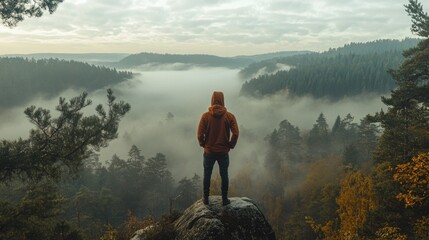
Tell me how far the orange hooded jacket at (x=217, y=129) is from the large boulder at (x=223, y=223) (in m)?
1.55

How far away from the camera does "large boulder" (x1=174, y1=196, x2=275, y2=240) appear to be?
8.02m

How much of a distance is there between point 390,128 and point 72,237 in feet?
50.7

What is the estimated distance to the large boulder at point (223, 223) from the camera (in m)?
8.02

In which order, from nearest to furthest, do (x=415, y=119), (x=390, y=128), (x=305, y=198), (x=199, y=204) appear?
(x=199, y=204), (x=415, y=119), (x=390, y=128), (x=305, y=198)

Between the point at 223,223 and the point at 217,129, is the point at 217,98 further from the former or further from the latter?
the point at 223,223

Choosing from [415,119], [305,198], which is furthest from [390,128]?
[305,198]

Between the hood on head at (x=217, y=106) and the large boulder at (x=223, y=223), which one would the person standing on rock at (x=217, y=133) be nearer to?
the hood on head at (x=217, y=106)

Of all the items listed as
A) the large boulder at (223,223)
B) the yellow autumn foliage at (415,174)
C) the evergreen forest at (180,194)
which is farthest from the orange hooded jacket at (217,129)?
the yellow autumn foliage at (415,174)

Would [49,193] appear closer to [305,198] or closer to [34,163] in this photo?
[34,163]

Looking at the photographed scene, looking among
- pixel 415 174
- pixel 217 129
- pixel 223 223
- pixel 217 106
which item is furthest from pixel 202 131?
pixel 415 174

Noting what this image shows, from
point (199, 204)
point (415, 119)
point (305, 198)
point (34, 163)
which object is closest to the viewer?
point (199, 204)

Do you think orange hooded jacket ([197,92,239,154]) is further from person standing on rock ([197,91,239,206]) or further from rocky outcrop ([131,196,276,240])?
rocky outcrop ([131,196,276,240])

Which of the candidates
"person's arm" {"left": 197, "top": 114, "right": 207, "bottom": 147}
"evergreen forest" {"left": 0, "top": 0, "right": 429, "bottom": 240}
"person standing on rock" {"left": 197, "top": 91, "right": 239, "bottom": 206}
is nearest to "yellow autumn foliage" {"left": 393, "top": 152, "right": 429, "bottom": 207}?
"evergreen forest" {"left": 0, "top": 0, "right": 429, "bottom": 240}

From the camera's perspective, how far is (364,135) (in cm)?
6512
